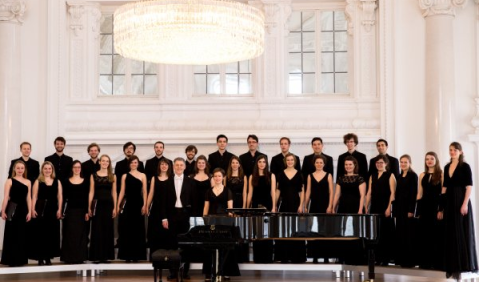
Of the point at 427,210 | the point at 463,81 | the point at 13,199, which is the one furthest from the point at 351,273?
the point at 13,199

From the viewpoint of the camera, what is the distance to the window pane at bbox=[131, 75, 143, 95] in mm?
13070

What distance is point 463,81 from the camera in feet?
39.8

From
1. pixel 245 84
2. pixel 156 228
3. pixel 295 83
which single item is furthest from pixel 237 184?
pixel 295 83

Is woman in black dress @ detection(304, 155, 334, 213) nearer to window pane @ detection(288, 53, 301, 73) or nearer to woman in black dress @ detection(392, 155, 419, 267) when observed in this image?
woman in black dress @ detection(392, 155, 419, 267)

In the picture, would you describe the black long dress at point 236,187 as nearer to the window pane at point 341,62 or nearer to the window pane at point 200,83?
the window pane at point 200,83

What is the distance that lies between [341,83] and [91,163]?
13.5 feet

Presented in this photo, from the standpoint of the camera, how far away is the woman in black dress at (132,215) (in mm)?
11039

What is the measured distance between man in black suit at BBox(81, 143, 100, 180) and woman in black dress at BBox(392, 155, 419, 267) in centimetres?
413

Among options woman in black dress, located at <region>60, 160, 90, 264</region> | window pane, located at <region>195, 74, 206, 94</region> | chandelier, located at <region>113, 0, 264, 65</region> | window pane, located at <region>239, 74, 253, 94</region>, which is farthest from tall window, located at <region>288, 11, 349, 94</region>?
chandelier, located at <region>113, 0, 264, 65</region>

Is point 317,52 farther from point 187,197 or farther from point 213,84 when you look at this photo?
point 187,197

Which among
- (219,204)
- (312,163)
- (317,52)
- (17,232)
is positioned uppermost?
(317,52)

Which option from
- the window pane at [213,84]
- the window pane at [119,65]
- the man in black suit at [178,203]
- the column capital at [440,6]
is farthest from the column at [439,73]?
the window pane at [119,65]

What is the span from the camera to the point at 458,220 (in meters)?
9.54

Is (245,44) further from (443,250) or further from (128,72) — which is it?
(128,72)
